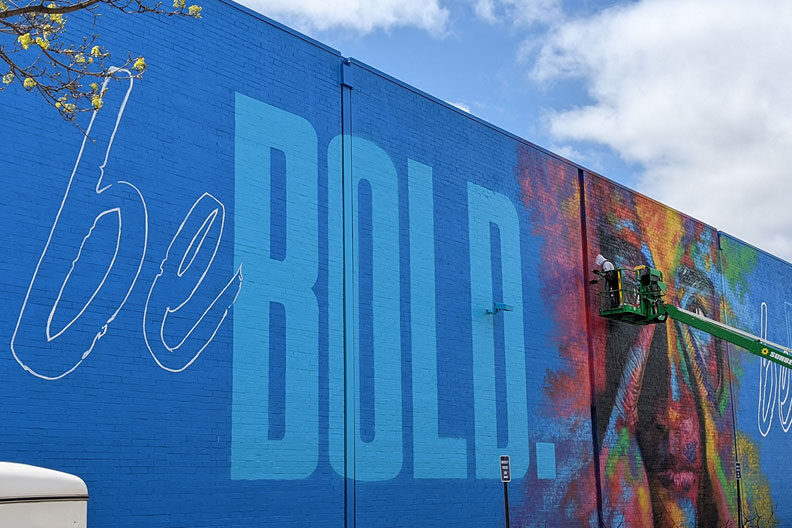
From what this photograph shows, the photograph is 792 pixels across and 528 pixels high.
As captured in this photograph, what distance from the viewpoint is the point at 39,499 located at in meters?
7.37

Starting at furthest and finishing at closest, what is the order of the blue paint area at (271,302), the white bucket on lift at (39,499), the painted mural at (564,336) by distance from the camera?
the painted mural at (564,336)
the blue paint area at (271,302)
the white bucket on lift at (39,499)

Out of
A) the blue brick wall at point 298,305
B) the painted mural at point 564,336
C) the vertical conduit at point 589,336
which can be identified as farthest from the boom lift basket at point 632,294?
the painted mural at point 564,336

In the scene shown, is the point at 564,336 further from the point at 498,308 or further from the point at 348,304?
the point at 348,304

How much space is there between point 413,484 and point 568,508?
5.49 metres

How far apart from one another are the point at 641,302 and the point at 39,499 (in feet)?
62.4

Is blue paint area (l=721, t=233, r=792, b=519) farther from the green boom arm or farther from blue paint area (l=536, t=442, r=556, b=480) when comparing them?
blue paint area (l=536, t=442, r=556, b=480)

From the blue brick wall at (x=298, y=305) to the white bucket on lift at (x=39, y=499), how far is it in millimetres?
4696

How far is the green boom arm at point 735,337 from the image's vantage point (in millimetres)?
24797

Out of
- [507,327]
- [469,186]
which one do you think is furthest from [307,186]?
[507,327]

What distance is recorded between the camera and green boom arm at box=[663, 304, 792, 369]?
81.4 ft

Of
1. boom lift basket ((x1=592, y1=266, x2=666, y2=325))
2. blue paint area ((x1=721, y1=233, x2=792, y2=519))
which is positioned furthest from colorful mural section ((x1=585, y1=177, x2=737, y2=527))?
blue paint area ((x1=721, y1=233, x2=792, y2=519))

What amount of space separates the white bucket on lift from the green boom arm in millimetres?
19588

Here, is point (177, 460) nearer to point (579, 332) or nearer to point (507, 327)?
point (507, 327)

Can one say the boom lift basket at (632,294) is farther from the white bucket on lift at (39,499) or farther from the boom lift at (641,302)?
the white bucket on lift at (39,499)
